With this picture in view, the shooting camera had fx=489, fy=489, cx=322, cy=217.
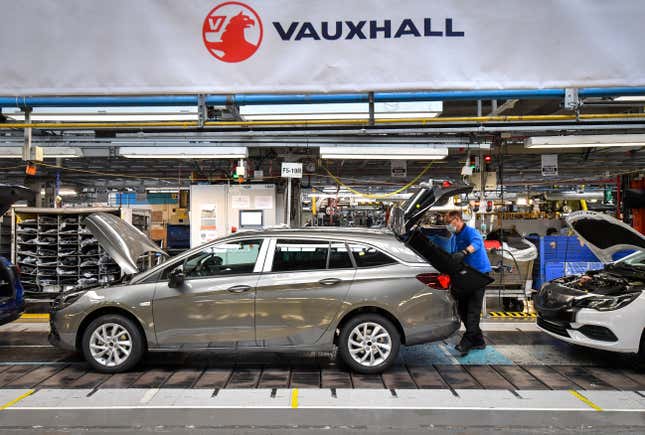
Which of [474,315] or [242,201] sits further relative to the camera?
[242,201]

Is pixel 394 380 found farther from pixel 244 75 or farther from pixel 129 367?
pixel 244 75

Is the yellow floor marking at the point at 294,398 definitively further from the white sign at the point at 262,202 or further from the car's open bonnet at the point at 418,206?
the white sign at the point at 262,202

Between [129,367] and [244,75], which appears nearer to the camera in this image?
[244,75]

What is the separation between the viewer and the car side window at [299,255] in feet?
17.8

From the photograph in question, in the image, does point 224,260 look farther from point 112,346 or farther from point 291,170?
point 291,170

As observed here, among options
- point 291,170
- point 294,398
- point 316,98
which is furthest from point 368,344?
point 291,170

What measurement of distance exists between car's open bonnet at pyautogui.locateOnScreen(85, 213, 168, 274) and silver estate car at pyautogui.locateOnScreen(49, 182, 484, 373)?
0.56 m

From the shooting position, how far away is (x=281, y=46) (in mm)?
3062

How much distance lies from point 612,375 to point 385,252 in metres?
2.85

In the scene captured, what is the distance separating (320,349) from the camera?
17.4ft

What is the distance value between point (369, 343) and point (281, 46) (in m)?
3.38

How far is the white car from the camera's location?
17.8ft

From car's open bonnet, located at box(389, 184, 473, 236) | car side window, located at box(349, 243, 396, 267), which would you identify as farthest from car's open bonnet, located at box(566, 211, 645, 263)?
car side window, located at box(349, 243, 396, 267)

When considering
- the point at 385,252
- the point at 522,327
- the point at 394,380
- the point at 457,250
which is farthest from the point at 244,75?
the point at 522,327
